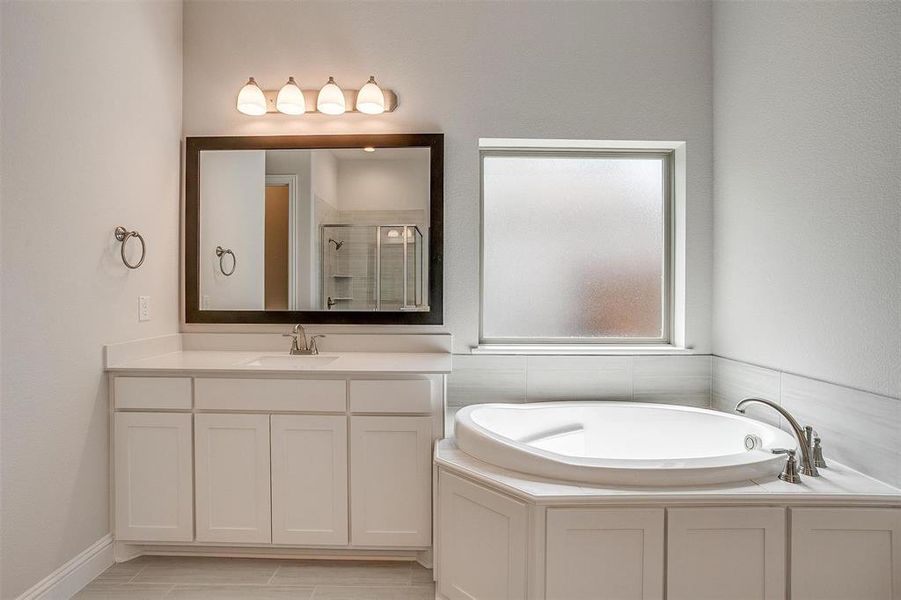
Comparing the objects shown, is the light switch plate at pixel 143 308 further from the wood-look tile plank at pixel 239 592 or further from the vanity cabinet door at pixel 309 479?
the wood-look tile plank at pixel 239 592

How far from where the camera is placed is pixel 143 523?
209 centimetres

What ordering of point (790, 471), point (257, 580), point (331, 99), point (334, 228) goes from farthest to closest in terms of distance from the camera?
point (334, 228) < point (331, 99) < point (257, 580) < point (790, 471)

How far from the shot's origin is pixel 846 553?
1.53 metres

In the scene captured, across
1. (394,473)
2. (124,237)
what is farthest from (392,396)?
(124,237)

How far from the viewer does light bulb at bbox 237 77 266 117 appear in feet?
8.20

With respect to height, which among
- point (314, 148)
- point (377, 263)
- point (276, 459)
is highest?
point (314, 148)

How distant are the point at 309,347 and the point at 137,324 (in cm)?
76

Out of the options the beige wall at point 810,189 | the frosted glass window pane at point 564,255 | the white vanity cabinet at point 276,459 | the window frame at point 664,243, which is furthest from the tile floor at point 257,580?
the beige wall at point 810,189

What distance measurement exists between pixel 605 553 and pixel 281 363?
1.57 metres

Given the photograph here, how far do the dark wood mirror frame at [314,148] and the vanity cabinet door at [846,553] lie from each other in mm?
1670

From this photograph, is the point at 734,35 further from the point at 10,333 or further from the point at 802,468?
the point at 10,333

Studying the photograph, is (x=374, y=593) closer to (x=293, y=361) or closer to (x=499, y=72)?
(x=293, y=361)

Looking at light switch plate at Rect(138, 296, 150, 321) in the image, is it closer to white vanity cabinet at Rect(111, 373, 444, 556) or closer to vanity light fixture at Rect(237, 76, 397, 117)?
white vanity cabinet at Rect(111, 373, 444, 556)

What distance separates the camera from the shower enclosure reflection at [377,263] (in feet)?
8.48
